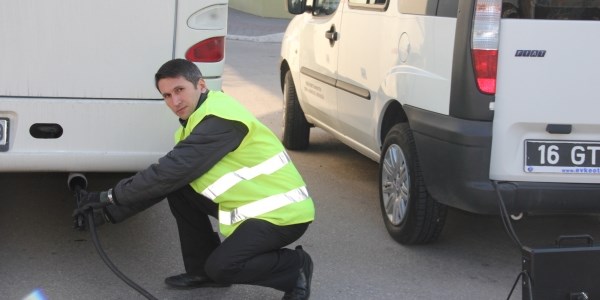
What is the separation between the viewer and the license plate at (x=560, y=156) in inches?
167

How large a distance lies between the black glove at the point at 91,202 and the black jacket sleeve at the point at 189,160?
0.25 ft

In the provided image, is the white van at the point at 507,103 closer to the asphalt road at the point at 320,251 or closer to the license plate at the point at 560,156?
the license plate at the point at 560,156

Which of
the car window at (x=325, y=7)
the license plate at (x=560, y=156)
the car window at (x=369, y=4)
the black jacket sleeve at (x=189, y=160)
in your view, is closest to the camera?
the black jacket sleeve at (x=189, y=160)

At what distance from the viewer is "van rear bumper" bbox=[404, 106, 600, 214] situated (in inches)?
165

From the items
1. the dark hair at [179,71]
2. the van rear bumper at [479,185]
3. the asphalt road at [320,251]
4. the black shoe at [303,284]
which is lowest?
the asphalt road at [320,251]

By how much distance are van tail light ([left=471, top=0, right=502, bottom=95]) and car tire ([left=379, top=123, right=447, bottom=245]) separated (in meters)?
0.74

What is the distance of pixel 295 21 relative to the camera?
723cm

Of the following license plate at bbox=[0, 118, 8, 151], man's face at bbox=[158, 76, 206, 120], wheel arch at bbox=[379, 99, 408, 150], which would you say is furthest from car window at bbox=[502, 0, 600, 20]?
license plate at bbox=[0, 118, 8, 151]

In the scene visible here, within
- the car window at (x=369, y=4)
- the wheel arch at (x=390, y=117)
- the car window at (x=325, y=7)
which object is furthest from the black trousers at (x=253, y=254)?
the car window at (x=325, y=7)

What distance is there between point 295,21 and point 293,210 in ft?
12.1

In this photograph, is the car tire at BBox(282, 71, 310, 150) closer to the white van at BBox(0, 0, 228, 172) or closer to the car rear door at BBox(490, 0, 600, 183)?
the white van at BBox(0, 0, 228, 172)

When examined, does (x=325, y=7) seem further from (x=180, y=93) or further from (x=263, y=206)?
(x=263, y=206)

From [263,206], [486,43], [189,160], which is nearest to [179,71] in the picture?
[189,160]

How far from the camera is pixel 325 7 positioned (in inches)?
254
